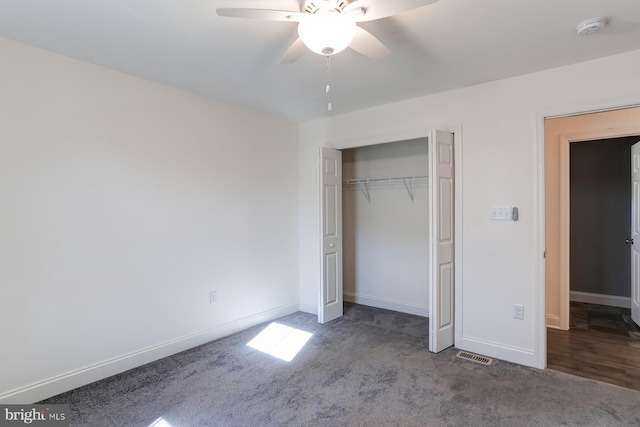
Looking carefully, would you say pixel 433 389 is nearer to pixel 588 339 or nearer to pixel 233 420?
pixel 233 420

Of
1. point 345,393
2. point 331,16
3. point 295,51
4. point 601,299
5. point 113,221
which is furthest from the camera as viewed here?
point 601,299

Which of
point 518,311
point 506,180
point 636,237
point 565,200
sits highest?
point 506,180

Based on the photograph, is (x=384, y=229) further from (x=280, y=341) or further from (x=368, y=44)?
(x=368, y=44)

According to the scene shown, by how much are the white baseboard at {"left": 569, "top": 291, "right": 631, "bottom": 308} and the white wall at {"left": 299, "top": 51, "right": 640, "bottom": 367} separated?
2.63 metres

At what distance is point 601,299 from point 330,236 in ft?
12.4

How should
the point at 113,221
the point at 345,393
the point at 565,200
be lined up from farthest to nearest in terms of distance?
the point at 565,200 < the point at 113,221 < the point at 345,393

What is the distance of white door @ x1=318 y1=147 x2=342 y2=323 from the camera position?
3.89m

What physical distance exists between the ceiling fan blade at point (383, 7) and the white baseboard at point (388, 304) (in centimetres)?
335

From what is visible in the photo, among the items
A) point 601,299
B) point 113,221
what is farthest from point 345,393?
point 601,299

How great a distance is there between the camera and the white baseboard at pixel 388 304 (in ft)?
13.5

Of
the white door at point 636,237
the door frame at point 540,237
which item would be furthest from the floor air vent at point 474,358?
the white door at point 636,237

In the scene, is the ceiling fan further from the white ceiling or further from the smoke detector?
the smoke detector

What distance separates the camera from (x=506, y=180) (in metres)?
2.92

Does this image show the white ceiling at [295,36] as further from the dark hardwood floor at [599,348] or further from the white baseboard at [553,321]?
the white baseboard at [553,321]
